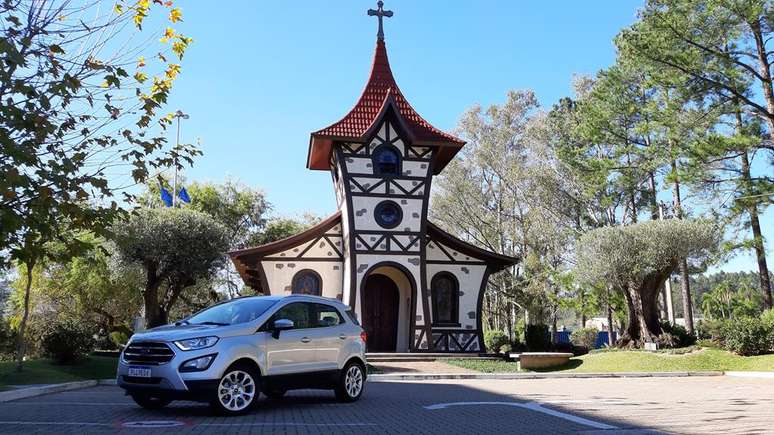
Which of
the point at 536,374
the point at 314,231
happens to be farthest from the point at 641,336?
the point at 314,231

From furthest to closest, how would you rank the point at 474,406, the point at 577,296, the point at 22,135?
the point at 577,296 < the point at 474,406 < the point at 22,135

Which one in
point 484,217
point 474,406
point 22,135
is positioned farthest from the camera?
point 484,217

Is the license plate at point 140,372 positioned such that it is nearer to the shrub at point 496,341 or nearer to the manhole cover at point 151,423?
the manhole cover at point 151,423

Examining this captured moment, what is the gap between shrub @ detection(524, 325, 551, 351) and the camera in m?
27.2

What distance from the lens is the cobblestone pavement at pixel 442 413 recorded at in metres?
7.64

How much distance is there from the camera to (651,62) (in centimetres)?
2478

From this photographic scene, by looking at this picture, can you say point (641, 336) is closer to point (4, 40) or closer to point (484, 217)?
point (484, 217)

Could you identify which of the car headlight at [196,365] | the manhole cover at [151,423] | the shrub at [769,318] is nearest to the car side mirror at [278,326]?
the car headlight at [196,365]

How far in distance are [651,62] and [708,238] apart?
22.8 ft

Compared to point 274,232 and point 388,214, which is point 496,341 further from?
point 274,232

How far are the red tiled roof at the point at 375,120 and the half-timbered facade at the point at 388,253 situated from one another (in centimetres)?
7

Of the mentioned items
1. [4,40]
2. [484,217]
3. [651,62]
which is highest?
[651,62]

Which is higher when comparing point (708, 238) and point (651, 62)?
point (651, 62)

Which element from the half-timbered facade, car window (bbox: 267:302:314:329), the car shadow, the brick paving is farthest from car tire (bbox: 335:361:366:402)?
the half-timbered facade
